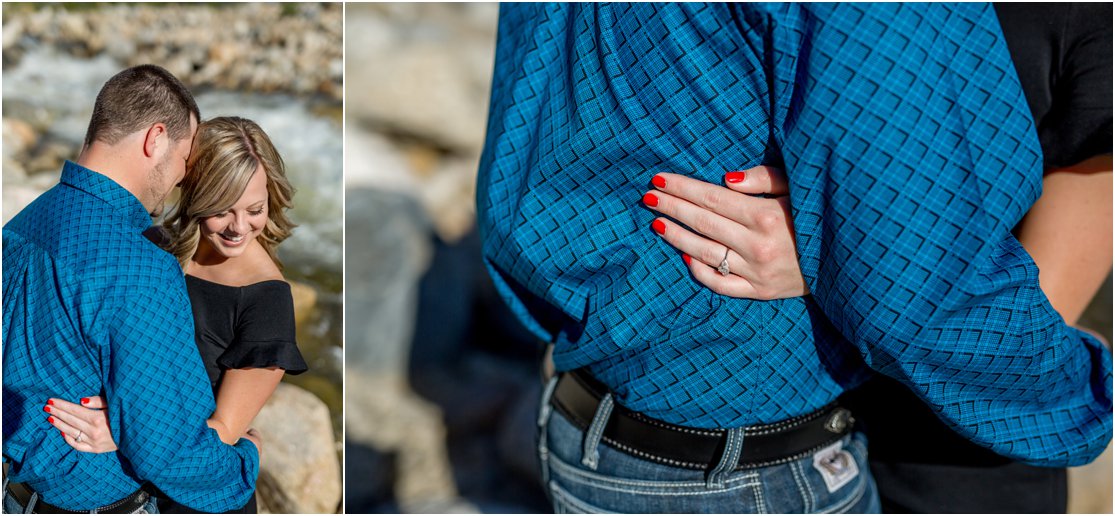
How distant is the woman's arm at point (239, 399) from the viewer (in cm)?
112

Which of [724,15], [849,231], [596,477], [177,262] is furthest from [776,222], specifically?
[177,262]

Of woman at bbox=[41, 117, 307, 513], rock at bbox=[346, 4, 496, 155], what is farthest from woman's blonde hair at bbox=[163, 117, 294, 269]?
rock at bbox=[346, 4, 496, 155]

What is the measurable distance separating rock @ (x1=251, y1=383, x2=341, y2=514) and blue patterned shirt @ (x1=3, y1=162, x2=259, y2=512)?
0.15m

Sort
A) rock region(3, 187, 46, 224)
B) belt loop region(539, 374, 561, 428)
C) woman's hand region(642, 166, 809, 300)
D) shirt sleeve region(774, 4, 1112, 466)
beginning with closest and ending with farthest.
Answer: shirt sleeve region(774, 4, 1112, 466) < woman's hand region(642, 166, 809, 300) < rock region(3, 187, 46, 224) < belt loop region(539, 374, 561, 428)

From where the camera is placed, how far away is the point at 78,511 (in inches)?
43.0

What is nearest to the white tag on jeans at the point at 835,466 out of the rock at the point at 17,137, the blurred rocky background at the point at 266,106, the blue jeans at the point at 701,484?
the blue jeans at the point at 701,484

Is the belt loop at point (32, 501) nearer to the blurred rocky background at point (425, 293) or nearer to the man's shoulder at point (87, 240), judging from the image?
the man's shoulder at point (87, 240)

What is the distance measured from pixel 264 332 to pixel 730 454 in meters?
0.65

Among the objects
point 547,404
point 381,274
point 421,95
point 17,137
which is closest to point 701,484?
point 547,404

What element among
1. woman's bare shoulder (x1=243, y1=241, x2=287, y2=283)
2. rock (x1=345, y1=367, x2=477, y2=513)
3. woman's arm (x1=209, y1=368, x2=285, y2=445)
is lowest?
rock (x1=345, y1=367, x2=477, y2=513)

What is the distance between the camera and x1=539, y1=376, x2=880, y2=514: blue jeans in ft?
3.73

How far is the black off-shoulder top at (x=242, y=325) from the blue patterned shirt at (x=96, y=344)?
1.0 inches

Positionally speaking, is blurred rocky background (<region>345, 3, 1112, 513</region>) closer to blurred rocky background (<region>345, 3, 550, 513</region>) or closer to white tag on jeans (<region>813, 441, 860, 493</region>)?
blurred rocky background (<region>345, 3, 550, 513</region>)

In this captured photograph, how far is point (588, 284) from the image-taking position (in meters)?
1.11
